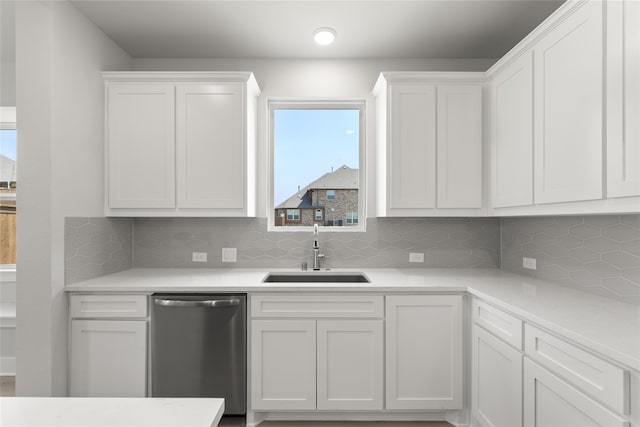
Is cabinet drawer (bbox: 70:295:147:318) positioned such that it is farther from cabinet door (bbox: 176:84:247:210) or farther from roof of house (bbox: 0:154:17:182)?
roof of house (bbox: 0:154:17:182)

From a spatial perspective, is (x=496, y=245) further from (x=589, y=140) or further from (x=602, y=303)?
(x=589, y=140)

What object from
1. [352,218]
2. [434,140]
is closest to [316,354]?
[352,218]

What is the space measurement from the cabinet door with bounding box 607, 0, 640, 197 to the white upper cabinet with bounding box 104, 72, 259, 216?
6.62ft

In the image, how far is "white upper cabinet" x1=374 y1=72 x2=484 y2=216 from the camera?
253 centimetres

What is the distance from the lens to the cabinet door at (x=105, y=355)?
220cm

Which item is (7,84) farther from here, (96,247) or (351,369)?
(351,369)

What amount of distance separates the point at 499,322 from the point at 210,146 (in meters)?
2.10

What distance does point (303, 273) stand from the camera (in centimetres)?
277

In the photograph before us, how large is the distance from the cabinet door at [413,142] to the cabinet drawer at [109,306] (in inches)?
70.3

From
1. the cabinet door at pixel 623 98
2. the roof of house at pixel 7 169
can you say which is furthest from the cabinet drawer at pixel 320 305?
the roof of house at pixel 7 169

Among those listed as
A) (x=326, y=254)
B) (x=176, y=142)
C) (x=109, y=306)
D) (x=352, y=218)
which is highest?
(x=176, y=142)

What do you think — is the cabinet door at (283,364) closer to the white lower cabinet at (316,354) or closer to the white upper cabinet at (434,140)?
the white lower cabinet at (316,354)

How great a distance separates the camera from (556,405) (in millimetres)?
1405

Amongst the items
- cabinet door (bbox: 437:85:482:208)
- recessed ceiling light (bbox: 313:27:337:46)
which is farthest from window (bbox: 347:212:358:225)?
recessed ceiling light (bbox: 313:27:337:46)
